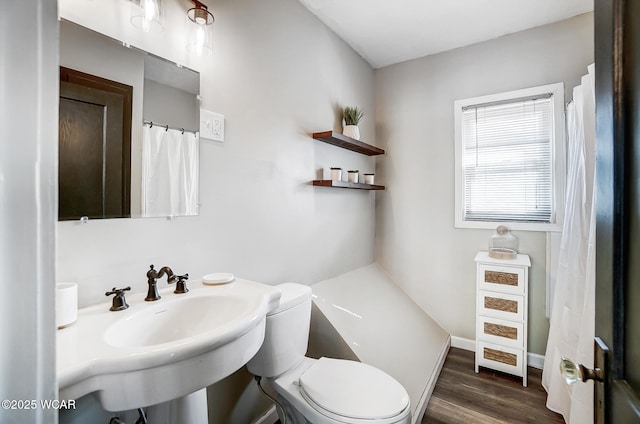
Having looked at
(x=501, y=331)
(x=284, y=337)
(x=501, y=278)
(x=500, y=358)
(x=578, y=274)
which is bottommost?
(x=500, y=358)

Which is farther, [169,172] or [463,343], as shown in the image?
[463,343]

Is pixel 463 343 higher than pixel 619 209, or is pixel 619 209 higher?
pixel 619 209

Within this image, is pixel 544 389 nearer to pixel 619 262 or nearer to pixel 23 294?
pixel 619 262

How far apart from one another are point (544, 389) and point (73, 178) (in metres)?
2.94

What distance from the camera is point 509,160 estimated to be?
245 cm

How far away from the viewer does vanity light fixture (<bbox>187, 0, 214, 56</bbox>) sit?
1.33m

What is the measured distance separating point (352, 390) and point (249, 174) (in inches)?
46.8

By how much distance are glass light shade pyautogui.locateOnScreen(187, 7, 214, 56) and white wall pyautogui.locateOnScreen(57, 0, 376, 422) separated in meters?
0.04

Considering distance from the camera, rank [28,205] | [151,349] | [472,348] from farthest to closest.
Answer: [472,348], [151,349], [28,205]

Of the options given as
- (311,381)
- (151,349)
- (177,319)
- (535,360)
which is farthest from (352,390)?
(535,360)

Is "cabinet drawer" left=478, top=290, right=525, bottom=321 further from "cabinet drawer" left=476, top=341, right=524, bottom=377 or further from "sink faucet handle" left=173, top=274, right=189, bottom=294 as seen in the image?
"sink faucet handle" left=173, top=274, right=189, bottom=294

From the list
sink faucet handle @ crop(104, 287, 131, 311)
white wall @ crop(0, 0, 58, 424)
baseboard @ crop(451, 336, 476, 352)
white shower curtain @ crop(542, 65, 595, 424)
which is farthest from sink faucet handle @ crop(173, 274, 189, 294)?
baseboard @ crop(451, 336, 476, 352)

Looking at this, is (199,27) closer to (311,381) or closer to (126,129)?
(126,129)

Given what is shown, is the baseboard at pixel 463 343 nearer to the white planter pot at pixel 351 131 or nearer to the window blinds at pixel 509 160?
the window blinds at pixel 509 160
